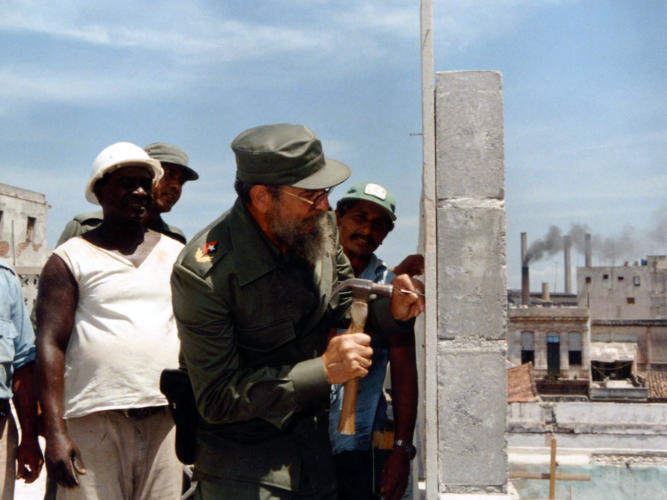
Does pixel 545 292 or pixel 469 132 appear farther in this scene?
pixel 545 292

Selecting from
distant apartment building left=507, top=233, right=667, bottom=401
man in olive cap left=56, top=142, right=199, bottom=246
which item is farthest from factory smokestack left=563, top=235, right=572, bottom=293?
man in olive cap left=56, top=142, right=199, bottom=246

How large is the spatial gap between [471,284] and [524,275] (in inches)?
2813

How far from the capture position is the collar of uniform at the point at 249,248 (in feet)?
8.75

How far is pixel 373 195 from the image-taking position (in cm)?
351

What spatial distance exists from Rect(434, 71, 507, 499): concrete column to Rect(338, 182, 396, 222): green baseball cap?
50 cm

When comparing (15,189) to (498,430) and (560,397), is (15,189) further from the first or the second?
(498,430)

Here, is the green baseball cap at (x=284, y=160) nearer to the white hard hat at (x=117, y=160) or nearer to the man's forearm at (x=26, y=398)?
the white hard hat at (x=117, y=160)

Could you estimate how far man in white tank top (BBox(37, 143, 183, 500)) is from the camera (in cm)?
319

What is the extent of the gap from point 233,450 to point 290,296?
0.55 meters

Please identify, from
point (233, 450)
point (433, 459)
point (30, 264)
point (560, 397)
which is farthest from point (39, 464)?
point (560, 397)

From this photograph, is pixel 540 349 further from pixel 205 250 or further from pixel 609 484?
pixel 205 250

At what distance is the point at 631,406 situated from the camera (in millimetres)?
21203

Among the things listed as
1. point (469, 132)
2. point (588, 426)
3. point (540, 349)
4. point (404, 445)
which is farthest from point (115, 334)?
point (540, 349)

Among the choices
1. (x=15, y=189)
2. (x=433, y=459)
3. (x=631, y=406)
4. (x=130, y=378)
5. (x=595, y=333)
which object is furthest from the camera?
(x=595, y=333)
